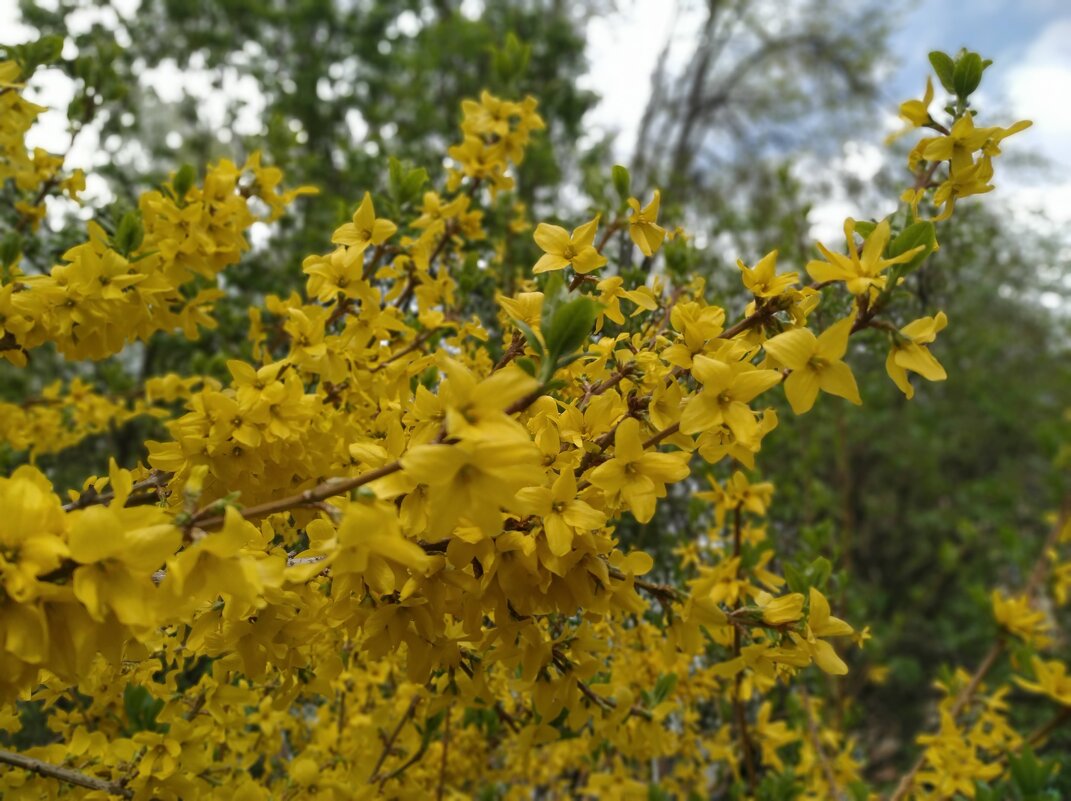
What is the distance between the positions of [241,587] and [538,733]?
0.94m

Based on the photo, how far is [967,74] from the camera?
51.1 inches

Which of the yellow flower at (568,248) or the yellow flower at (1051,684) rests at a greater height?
the yellow flower at (568,248)

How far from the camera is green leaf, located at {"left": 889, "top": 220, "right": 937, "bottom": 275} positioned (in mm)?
1068

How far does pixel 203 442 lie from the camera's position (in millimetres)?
1187

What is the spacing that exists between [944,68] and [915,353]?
0.65 m

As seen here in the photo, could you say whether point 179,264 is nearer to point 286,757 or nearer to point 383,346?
point 383,346

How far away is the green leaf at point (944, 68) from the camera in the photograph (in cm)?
132

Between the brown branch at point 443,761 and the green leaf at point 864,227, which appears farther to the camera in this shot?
the brown branch at point 443,761

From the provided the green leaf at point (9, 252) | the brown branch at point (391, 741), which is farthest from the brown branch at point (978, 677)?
the green leaf at point (9, 252)

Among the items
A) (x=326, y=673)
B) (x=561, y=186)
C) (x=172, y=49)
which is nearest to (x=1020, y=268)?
(x=561, y=186)

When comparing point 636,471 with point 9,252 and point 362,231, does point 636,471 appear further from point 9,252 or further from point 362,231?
point 9,252

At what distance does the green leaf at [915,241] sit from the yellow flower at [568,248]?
47 cm

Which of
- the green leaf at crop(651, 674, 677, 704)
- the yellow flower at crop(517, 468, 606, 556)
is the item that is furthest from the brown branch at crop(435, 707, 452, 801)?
the yellow flower at crop(517, 468, 606, 556)

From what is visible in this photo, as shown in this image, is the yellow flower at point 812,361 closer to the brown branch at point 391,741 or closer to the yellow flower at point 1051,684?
the brown branch at point 391,741
